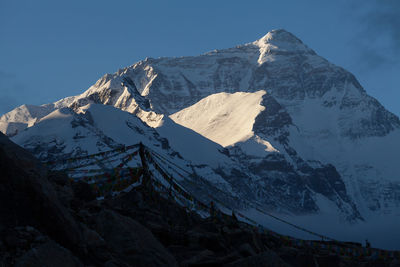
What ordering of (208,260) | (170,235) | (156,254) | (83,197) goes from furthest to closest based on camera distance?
(83,197) → (170,235) → (208,260) → (156,254)

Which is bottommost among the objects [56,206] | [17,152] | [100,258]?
[100,258]

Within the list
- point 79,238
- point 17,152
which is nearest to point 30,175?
point 17,152

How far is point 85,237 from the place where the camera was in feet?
48.8

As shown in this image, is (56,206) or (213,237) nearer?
(56,206)

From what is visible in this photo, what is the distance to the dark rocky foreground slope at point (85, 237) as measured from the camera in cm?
1287

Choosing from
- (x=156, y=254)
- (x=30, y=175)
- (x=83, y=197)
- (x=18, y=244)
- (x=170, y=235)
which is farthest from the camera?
(x=83, y=197)

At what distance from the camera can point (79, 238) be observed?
14211 millimetres

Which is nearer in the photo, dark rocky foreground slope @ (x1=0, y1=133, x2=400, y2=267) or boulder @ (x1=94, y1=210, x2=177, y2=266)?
dark rocky foreground slope @ (x1=0, y1=133, x2=400, y2=267)

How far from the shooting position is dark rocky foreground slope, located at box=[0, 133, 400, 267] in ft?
42.2

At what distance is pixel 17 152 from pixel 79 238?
262 centimetres

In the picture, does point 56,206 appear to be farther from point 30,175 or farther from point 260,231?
point 260,231

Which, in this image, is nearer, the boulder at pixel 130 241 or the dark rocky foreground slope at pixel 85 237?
the dark rocky foreground slope at pixel 85 237

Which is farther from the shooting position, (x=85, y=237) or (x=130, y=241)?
(x=130, y=241)

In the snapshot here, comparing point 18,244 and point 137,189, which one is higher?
point 137,189
